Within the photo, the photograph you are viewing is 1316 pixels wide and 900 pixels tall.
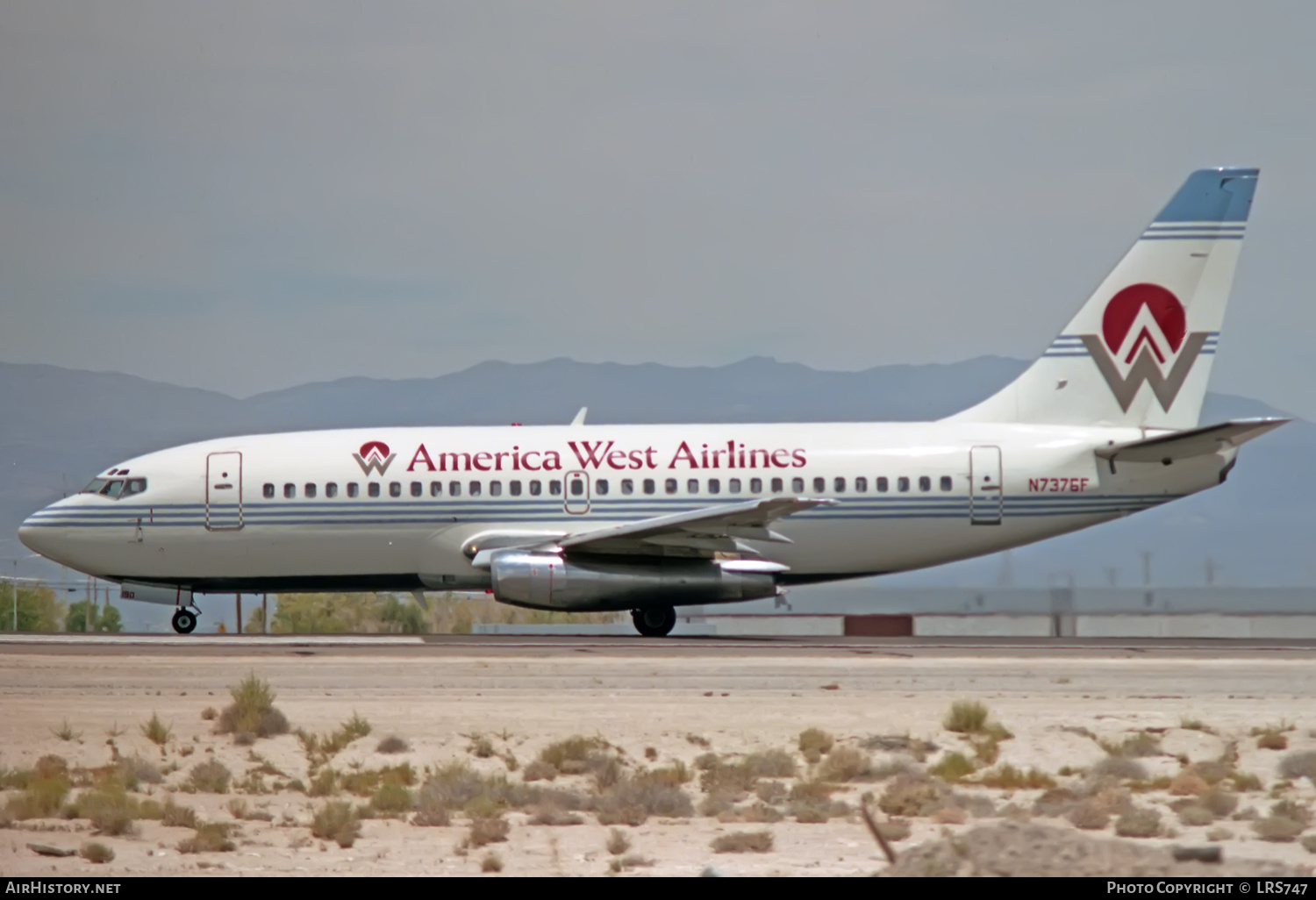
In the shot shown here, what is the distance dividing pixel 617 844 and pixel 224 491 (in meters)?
19.7

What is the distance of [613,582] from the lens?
29453mm

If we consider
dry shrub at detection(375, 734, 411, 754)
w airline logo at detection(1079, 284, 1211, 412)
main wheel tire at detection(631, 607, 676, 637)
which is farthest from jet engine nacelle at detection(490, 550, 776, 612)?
dry shrub at detection(375, 734, 411, 754)

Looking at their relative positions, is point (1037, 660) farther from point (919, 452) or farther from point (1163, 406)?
point (1163, 406)

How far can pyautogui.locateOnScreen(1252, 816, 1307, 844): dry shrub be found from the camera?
44.9ft

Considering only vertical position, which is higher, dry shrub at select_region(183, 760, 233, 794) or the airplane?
the airplane

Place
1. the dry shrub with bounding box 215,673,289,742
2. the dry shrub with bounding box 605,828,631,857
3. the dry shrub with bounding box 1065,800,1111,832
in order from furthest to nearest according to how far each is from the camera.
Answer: the dry shrub with bounding box 215,673,289,742 < the dry shrub with bounding box 1065,800,1111,832 < the dry shrub with bounding box 605,828,631,857

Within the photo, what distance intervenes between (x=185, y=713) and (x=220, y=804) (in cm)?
547

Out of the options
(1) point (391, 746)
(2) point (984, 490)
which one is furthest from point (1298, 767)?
(2) point (984, 490)

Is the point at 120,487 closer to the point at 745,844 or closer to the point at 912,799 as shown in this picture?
the point at 912,799

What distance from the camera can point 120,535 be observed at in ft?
104

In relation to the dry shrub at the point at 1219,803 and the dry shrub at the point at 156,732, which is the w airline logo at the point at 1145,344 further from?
the dry shrub at the point at 156,732

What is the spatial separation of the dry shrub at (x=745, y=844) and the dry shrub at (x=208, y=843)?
3.55 meters

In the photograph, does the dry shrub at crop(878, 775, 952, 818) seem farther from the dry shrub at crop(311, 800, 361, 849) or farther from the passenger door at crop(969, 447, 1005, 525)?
the passenger door at crop(969, 447, 1005, 525)

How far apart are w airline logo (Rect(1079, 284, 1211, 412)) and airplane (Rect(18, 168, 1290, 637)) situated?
0.14 ft
